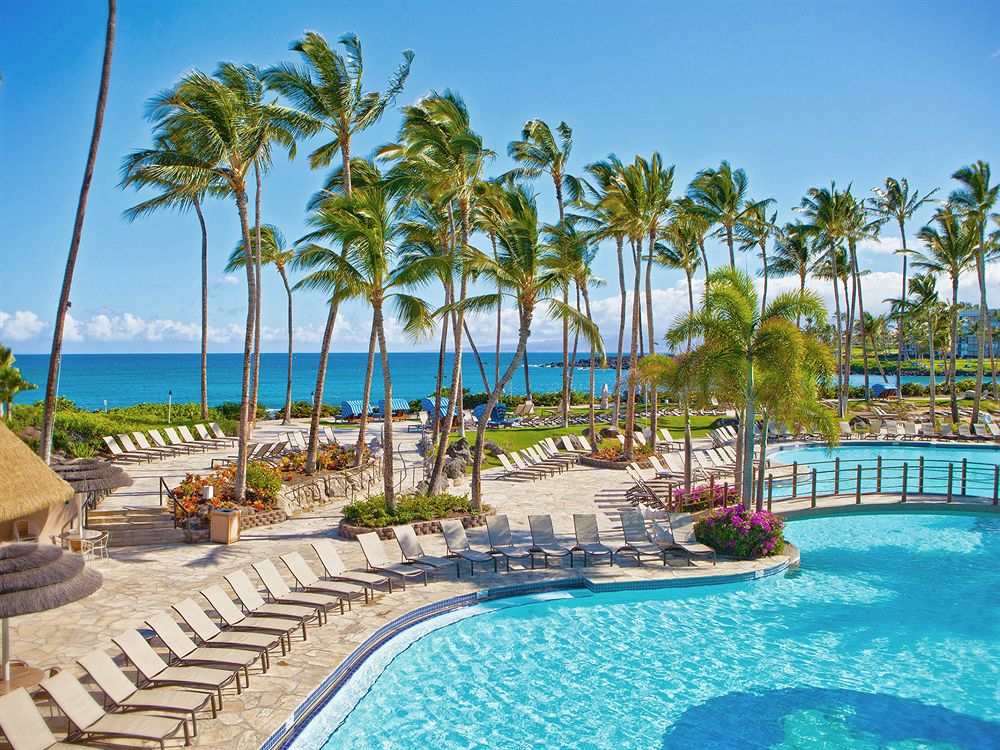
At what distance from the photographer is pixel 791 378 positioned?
48.3ft

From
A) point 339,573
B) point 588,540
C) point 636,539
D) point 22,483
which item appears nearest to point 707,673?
point 588,540

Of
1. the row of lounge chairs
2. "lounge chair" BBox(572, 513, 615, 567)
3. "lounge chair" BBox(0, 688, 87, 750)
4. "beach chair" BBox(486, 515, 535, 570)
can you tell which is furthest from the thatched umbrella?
the row of lounge chairs

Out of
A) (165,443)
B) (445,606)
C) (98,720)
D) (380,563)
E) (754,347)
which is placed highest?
(754,347)

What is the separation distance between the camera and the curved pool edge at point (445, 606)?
8.09 meters

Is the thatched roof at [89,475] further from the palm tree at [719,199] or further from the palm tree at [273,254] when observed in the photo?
the palm tree at [719,199]

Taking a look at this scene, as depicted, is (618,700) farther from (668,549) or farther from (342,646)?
(668,549)

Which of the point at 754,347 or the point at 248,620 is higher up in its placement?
the point at 754,347

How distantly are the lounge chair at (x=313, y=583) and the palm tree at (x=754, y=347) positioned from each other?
842 cm

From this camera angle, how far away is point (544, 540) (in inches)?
551

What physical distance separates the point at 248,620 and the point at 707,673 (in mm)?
6210

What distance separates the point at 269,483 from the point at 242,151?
24.6 ft

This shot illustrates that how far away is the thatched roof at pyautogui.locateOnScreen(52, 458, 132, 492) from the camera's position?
511 inches

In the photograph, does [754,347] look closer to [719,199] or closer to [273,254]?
[719,199]

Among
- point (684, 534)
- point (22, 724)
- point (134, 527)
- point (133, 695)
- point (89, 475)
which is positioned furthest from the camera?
point (134, 527)
